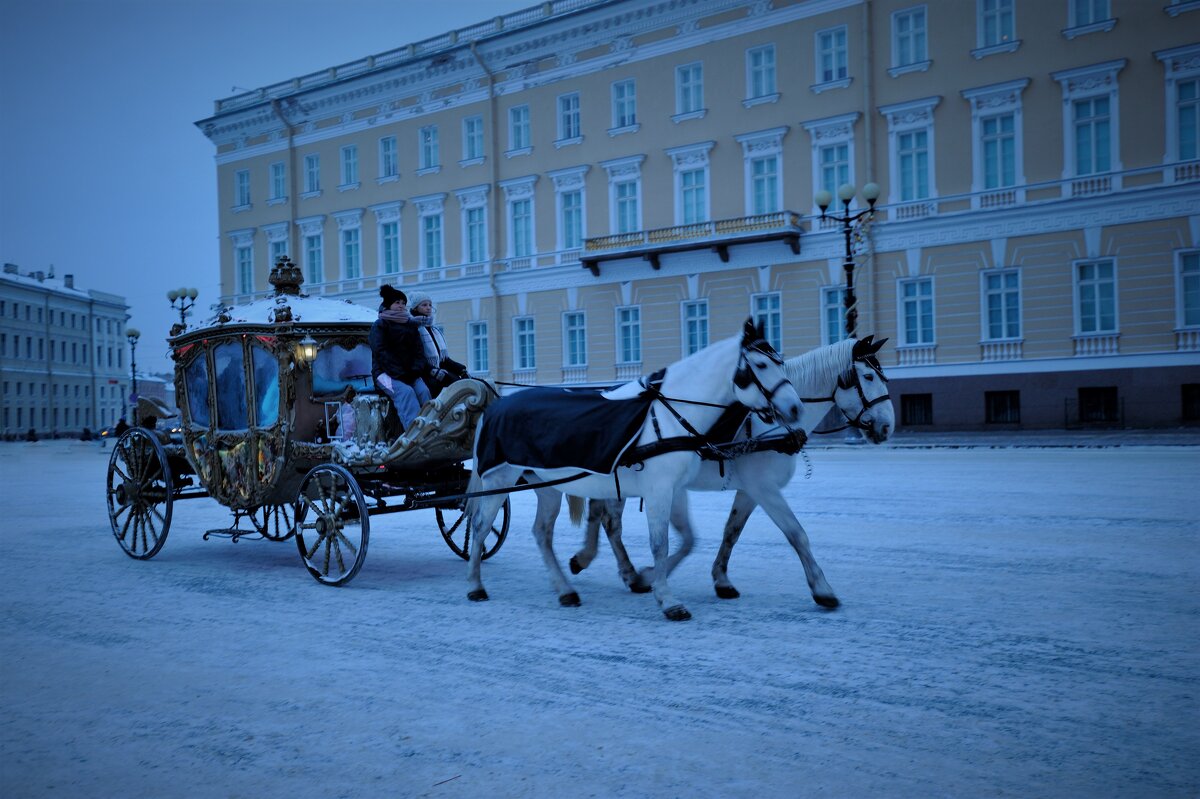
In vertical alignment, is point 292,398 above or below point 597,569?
above

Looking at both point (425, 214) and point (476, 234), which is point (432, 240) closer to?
point (425, 214)

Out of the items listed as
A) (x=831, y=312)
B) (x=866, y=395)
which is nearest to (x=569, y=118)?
(x=831, y=312)

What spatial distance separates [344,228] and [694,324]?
1666 centimetres

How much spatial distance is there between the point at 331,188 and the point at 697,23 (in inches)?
681

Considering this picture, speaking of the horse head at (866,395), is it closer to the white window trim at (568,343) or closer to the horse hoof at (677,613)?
the horse hoof at (677,613)

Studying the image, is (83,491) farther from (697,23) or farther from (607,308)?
(697,23)

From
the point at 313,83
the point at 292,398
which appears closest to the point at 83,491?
the point at 292,398

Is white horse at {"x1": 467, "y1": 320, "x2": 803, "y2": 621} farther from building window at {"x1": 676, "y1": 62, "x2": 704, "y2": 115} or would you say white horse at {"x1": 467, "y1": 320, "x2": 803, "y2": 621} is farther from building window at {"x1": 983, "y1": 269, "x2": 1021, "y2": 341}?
building window at {"x1": 676, "y1": 62, "x2": 704, "y2": 115}

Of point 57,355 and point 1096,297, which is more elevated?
point 57,355

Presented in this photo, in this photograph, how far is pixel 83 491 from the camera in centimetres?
1956

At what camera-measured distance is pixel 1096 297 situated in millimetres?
28141

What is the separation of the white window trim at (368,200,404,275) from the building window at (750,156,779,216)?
14.9m

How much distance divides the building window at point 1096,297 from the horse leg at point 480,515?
2392 centimetres

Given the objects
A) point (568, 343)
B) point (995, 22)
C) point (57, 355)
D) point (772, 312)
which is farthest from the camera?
point (57, 355)
